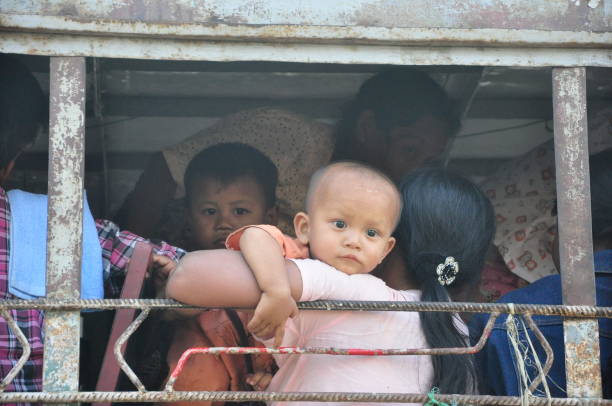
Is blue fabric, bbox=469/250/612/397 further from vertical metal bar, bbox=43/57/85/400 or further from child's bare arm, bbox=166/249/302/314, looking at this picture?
vertical metal bar, bbox=43/57/85/400

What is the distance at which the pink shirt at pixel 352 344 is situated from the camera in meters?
2.66

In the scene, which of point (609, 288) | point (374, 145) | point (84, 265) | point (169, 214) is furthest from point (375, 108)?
point (84, 265)

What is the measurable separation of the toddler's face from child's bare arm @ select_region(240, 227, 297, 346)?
4.05 feet

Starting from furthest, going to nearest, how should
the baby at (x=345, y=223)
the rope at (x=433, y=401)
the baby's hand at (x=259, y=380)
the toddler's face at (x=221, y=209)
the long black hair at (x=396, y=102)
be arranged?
the long black hair at (x=396, y=102), the toddler's face at (x=221, y=209), the baby's hand at (x=259, y=380), the baby at (x=345, y=223), the rope at (x=433, y=401)

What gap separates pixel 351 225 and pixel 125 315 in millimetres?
698

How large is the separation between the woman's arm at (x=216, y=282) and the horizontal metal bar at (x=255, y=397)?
0.25 metres

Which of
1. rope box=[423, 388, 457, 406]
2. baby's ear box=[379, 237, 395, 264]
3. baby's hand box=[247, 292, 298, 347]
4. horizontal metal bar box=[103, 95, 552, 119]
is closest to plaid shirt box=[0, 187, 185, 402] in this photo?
baby's hand box=[247, 292, 298, 347]

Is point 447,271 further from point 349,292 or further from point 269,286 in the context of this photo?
point 269,286

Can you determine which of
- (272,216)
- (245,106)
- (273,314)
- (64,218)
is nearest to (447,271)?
(273,314)

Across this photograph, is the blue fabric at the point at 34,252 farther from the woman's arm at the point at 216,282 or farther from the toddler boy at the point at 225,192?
the toddler boy at the point at 225,192

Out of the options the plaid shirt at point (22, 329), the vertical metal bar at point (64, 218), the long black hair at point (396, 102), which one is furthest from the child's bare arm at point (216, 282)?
the long black hair at point (396, 102)

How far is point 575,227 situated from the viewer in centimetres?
280

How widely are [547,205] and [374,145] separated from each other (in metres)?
0.99

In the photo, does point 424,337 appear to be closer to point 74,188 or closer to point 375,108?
point 74,188
